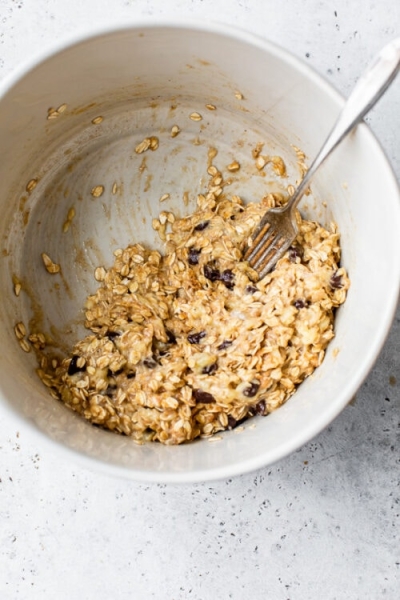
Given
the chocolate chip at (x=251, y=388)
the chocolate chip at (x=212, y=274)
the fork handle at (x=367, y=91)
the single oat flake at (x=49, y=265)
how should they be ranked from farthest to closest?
the single oat flake at (x=49, y=265)
the chocolate chip at (x=212, y=274)
the chocolate chip at (x=251, y=388)
the fork handle at (x=367, y=91)

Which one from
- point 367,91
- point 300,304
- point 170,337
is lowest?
point 170,337

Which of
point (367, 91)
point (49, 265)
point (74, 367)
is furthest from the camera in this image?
point (49, 265)

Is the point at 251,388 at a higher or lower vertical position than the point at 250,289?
lower

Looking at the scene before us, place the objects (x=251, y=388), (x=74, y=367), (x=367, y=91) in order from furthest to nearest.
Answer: (x=74, y=367), (x=251, y=388), (x=367, y=91)

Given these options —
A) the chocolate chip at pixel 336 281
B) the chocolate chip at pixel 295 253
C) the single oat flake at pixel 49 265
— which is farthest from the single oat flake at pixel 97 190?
the chocolate chip at pixel 336 281

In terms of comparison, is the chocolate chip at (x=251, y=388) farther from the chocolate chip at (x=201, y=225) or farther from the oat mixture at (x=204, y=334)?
the chocolate chip at (x=201, y=225)

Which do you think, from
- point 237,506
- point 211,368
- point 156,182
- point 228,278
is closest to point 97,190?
point 156,182

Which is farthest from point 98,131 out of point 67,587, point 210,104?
point 67,587

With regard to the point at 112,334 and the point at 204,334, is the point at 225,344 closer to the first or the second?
the point at 204,334
